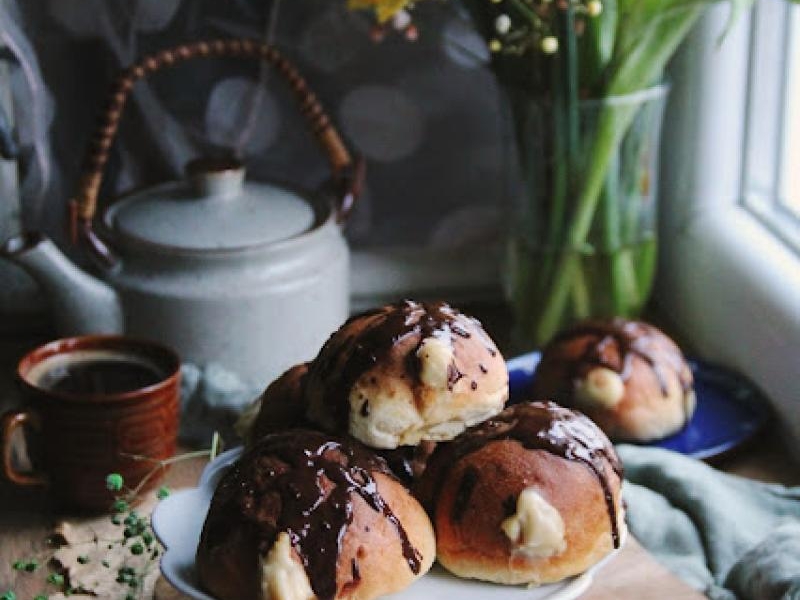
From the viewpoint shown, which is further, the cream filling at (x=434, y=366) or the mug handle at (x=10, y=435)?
the mug handle at (x=10, y=435)

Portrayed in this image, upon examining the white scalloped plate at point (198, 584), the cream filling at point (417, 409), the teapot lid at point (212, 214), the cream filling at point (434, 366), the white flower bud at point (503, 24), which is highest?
the white flower bud at point (503, 24)

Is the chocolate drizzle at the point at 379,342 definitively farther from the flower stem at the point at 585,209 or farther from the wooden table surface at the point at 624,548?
the flower stem at the point at 585,209

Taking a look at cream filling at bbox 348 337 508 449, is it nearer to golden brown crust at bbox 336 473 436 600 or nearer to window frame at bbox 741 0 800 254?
golden brown crust at bbox 336 473 436 600

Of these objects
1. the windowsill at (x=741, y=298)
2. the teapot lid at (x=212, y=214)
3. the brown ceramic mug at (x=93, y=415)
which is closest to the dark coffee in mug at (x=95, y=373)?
the brown ceramic mug at (x=93, y=415)

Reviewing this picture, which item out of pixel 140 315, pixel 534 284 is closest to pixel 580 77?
pixel 534 284

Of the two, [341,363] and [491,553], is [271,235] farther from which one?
[491,553]

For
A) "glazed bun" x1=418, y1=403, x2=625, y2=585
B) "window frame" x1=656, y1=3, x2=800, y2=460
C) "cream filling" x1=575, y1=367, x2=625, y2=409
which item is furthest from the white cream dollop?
"window frame" x1=656, y1=3, x2=800, y2=460

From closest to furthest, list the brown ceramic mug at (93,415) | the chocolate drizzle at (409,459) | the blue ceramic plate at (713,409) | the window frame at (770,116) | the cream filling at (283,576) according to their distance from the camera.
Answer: the cream filling at (283,576) → the chocolate drizzle at (409,459) → the brown ceramic mug at (93,415) → the blue ceramic plate at (713,409) → the window frame at (770,116)

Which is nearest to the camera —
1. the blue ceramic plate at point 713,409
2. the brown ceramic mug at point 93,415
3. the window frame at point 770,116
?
the brown ceramic mug at point 93,415
